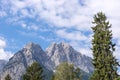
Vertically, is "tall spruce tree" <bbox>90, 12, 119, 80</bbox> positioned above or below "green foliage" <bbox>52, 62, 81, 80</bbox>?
below

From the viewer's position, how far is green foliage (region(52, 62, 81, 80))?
99.4 metres

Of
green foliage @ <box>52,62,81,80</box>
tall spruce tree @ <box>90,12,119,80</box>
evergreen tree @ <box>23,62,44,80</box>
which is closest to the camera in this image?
tall spruce tree @ <box>90,12,119,80</box>

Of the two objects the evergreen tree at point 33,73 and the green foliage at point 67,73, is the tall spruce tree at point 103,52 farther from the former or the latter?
the green foliage at point 67,73

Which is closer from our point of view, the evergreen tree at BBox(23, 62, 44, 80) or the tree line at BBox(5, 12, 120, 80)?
the tree line at BBox(5, 12, 120, 80)

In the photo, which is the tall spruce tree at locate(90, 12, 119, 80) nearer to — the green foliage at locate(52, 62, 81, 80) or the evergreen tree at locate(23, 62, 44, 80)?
the evergreen tree at locate(23, 62, 44, 80)

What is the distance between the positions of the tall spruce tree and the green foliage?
39.6 metres

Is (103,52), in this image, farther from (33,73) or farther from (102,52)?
(33,73)

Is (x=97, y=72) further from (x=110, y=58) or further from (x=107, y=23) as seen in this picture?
(x=107, y=23)

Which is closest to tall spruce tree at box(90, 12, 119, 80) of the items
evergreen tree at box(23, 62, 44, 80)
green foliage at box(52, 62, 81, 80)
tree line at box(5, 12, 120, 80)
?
tree line at box(5, 12, 120, 80)

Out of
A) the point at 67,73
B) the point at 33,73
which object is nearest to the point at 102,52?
the point at 33,73

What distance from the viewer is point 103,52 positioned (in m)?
58.9

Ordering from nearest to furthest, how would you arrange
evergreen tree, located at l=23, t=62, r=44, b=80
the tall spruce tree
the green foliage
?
the tall spruce tree < evergreen tree, located at l=23, t=62, r=44, b=80 < the green foliage

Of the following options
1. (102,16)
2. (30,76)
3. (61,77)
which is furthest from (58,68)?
(102,16)

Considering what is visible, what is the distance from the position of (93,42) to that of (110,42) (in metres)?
3.25
